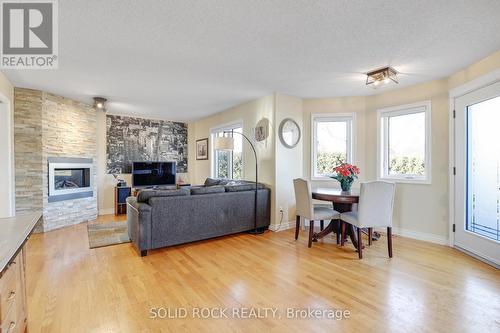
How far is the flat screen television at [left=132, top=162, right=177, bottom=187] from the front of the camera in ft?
18.8

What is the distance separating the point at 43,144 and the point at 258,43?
395 cm

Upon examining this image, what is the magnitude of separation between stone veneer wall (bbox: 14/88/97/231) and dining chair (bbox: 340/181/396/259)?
4.84 meters

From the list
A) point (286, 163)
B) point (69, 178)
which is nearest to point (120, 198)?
point (69, 178)

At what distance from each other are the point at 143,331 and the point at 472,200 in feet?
12.7

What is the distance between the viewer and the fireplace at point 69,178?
165 inches

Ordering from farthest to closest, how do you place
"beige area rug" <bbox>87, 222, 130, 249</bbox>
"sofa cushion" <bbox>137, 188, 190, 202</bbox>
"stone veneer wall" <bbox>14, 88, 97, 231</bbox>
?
"stone veneer wall" <bbox>14, 88, 97, 231</bbox> < "beige area rug" <bbox>87, 222, 130, 249</bbox> < "sofa cushion" <bbox>137, 188, 190, 202</bbox>

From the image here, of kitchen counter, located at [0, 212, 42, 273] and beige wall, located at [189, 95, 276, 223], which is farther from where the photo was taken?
beige wall, located at [189, 95, 276, 223]

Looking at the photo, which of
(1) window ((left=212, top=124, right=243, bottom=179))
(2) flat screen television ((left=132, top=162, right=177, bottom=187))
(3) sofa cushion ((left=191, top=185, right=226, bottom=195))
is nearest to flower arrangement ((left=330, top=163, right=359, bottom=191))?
(3) sofa cushion ((left=191, top=185, right=226, bottom=195))

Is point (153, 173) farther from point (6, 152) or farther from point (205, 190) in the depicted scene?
→ point (205, 190)

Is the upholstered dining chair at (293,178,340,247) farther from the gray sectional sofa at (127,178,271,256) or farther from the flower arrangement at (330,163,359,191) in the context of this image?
the gray sectional sofa at (127,178,271,256)

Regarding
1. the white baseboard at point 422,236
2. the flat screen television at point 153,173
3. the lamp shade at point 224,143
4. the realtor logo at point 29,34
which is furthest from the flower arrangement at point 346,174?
the flat screen television at point 153,173

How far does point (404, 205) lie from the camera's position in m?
3.78

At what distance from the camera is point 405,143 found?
152 inches

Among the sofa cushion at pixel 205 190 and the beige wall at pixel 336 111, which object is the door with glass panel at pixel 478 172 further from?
the sofa cushion at pixel 205 190
